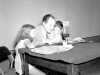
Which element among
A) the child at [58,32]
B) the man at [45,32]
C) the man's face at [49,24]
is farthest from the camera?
the child at [58,32]

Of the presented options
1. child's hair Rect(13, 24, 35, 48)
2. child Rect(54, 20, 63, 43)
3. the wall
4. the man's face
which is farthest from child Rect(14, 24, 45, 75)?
child Rect(54, 20, 63, 43)

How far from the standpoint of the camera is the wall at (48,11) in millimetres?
2428

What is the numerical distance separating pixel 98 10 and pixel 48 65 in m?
3.10

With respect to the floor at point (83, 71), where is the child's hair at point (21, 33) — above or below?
above

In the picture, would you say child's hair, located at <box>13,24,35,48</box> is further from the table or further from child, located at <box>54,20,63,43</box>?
the table

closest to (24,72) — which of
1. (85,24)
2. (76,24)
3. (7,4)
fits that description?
(7,4)

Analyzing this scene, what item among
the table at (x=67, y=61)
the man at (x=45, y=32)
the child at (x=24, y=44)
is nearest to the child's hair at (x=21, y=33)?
the child at (x=24, y=44)

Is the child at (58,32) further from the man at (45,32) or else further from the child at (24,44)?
the child at (24,44)

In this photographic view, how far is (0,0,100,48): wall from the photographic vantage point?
2428mm

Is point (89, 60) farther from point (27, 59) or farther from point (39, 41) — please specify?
point (39, 41)

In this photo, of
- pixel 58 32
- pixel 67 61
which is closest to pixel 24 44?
pixel 58 32

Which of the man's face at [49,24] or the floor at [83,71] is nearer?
the floor at [83,71]

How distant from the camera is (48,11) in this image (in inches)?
118

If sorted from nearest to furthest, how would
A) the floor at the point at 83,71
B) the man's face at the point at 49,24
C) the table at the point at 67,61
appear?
the table at the point at 67,61 → the floor at the point at 83,71 → the man's face at the point at 49,24
